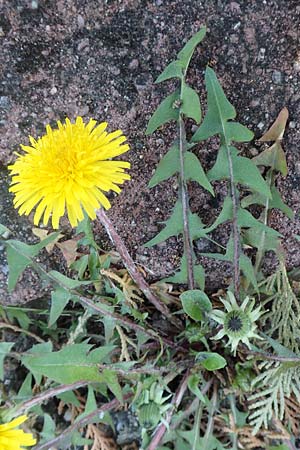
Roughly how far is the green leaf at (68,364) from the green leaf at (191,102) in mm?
731

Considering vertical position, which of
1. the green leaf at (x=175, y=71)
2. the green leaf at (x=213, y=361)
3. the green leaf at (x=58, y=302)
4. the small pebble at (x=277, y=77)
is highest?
the green leaf at (x=175, y=71)

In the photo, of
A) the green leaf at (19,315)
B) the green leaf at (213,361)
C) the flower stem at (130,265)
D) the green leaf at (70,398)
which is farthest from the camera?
the green leaf at (19,315)

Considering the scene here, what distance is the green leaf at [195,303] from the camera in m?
1.82

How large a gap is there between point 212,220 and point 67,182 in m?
0.71

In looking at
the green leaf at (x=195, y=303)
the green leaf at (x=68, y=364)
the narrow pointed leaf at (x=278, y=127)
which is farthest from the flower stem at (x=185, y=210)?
the green leaf at (x=68, y=364)

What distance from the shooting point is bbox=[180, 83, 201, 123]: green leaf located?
1.68 m

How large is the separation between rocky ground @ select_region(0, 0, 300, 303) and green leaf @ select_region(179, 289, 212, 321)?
0.94 ft

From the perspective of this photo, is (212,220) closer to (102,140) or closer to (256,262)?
(256,262)

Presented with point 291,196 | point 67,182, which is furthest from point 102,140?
point 291,196

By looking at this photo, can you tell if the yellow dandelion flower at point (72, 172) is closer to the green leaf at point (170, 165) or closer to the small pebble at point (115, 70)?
the green leaf at point (170, 165)

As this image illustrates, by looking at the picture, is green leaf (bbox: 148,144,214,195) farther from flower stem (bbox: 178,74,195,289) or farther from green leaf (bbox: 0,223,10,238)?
green leaf (bbox: 0,223,10,238)

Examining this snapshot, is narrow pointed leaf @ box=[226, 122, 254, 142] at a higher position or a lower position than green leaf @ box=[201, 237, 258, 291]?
higher

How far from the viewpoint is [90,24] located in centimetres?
197

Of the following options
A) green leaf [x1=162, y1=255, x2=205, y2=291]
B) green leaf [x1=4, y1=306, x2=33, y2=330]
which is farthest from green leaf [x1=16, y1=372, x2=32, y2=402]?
green leaf [x1=162, y1=255, x2=205, y2=291]
